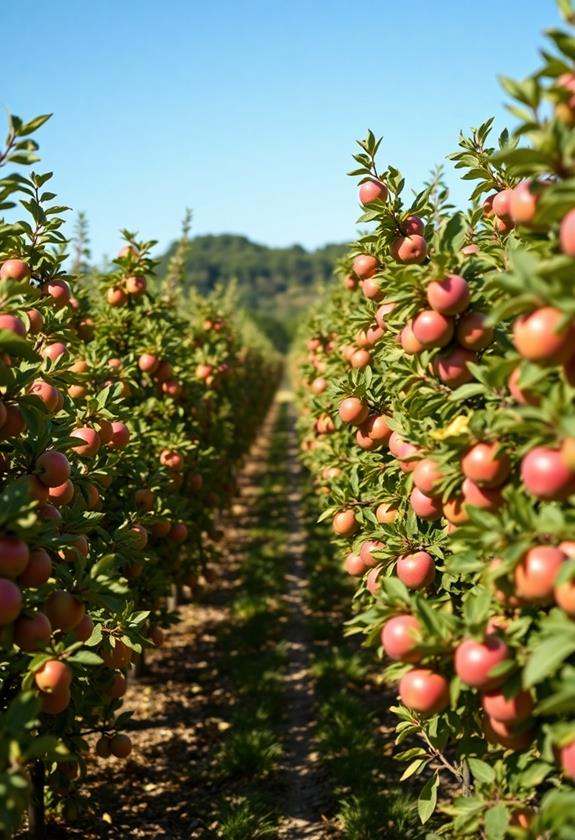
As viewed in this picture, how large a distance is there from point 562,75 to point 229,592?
9191 millimetres

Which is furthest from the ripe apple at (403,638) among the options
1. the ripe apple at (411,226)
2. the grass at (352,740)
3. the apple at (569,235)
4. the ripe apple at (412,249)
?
the grass at (352,740)

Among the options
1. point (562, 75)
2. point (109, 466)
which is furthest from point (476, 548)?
point (109, 466)

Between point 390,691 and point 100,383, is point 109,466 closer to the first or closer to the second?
point 100,383

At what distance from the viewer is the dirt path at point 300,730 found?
4.96 meters

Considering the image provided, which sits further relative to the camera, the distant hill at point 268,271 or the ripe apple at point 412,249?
the distant hill at point 268,271

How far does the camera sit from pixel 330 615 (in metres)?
8.97

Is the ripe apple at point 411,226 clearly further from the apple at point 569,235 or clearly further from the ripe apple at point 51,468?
the ripe apple at point 51,468

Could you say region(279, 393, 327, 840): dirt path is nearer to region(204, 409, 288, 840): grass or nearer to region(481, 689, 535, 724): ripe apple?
region(204, 409, 288, 840): grass

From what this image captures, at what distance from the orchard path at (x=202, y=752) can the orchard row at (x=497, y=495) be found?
228 centimetres

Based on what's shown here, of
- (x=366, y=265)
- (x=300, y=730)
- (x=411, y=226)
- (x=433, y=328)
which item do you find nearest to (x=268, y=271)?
(x=300, y=730)

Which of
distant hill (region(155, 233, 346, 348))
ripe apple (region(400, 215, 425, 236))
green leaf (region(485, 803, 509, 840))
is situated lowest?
green leaf (region(485, 803, 509, 840))

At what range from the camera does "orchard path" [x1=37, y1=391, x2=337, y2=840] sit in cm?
486

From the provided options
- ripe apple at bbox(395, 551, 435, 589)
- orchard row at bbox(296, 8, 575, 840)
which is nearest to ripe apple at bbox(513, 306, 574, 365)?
orchard row at bbox(296, 8, 575, 840)

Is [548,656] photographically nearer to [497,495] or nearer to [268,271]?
[497,495]
